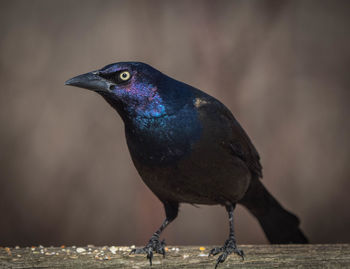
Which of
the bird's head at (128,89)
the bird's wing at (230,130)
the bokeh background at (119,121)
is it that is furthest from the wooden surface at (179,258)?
the bokeh background at (119,121)

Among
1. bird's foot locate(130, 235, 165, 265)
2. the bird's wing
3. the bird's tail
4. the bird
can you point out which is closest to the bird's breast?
the bird

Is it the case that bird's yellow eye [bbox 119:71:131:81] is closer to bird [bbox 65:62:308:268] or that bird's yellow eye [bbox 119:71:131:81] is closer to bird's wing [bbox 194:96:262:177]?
bird [bbox 65:62:308:268]

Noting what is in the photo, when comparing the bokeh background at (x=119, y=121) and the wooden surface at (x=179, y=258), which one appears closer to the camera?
the wooden surface at (x=179, y=258)

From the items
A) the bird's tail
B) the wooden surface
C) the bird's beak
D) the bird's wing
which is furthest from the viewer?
the bird's tail

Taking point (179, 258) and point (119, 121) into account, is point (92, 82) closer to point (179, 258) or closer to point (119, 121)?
point (179, 258)

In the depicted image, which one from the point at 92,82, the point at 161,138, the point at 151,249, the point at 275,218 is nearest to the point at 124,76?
the point at 92,82

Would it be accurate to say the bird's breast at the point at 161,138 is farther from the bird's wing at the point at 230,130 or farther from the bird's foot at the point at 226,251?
the bird's foot at the point at 226,251

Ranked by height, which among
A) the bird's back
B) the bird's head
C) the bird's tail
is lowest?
the bird's tail

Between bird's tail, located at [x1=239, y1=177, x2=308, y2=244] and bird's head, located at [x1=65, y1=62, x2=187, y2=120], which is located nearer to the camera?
bird's head, located at [x1=65, y1=62, x2=187, y2=120]
